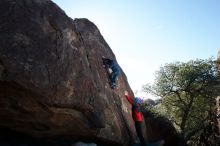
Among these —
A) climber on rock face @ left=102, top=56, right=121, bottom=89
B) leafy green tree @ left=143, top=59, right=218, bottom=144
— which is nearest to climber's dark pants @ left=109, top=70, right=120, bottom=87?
climber on rock face @ left=102, top=56, right=121, bottom=89

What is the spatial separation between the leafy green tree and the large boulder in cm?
1692

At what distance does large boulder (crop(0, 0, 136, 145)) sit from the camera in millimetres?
9695

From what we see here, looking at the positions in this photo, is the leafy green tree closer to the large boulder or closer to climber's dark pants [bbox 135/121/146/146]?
climber's dark pants [bbox 135/121/146/146]

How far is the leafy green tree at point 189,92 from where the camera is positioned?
29078mm

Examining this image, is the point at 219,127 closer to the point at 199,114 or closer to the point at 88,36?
the point at 199,114

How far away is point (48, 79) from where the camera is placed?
407 inches

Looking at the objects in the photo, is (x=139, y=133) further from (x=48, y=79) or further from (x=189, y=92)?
(x=189, y=92)

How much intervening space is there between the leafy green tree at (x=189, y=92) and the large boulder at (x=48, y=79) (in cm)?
1692

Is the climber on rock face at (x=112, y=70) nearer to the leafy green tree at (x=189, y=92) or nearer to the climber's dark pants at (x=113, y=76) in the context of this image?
the climber's dark pants at (x=113, y=76)

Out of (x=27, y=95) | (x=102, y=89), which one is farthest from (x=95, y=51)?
(x=27, y=95)

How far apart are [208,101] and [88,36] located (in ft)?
62.2

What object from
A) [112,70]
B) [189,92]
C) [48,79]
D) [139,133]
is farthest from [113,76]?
[189,92]

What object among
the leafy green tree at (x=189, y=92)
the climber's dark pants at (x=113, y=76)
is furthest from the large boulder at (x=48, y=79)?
the leafy green tree at (x=189, y=92)

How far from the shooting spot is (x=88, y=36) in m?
16.7
